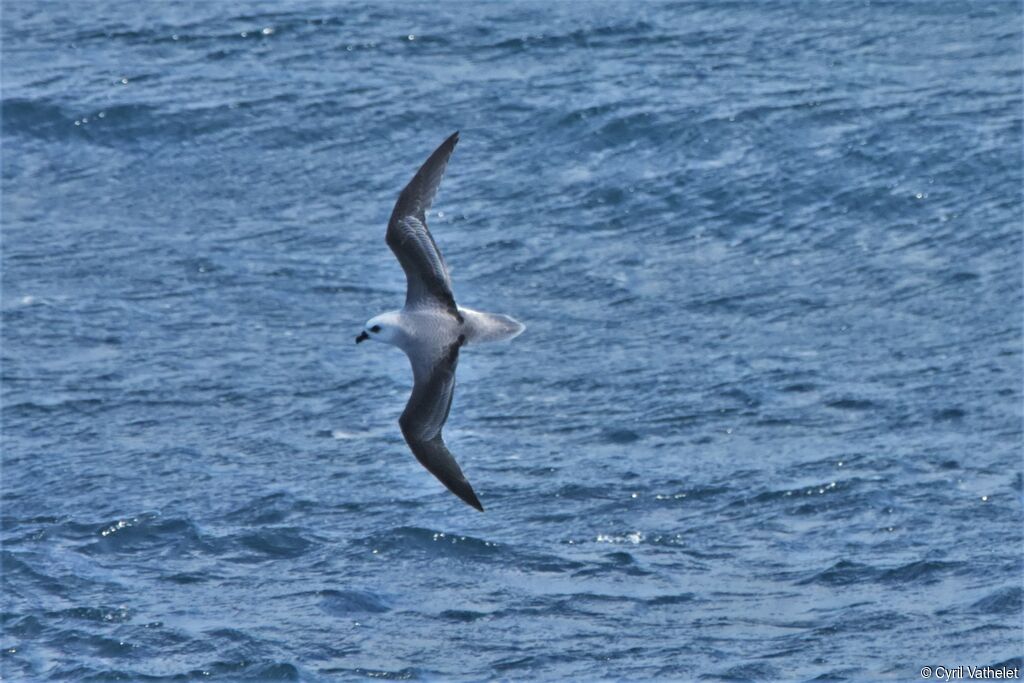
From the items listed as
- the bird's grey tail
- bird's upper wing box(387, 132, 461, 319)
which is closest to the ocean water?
the bird's grey tail

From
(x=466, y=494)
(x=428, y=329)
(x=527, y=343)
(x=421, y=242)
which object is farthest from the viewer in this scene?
(x=527, y=343)

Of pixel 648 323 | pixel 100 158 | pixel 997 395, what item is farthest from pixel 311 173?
pixel 997 395

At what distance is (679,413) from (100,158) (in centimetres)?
698

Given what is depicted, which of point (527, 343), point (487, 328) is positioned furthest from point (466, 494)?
point (527, 343)

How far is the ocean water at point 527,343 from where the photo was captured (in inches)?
449

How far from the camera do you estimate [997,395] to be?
13688 millimetres

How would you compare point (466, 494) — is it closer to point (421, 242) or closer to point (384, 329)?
point (384, 329)

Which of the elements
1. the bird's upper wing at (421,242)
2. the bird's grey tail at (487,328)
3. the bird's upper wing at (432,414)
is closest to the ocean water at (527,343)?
the bird's upper wing at (432,414)

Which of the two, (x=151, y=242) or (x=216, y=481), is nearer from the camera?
(x=216, y=481)

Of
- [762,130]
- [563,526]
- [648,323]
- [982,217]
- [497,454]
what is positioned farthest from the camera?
[762,130]

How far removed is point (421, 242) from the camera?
33.1 ft

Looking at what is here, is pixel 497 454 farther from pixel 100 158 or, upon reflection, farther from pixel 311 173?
pixel 100 158

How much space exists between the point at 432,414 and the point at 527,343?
16.2ft

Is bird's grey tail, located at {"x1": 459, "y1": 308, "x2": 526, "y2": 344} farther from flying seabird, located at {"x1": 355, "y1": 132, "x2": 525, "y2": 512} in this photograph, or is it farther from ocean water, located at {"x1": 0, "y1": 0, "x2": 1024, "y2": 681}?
ocean water, located at {"x1": 0, "y1": 0, "x2": 1024, "y2": 681}
